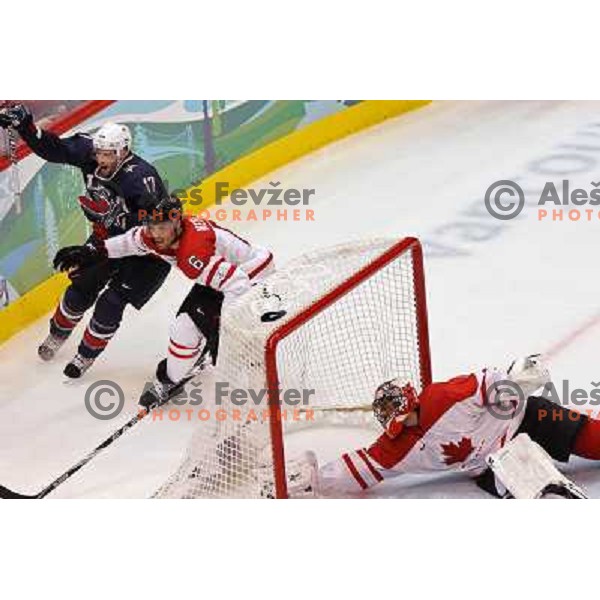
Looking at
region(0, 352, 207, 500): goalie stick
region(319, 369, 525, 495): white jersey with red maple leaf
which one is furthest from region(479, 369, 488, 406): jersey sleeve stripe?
region(0, 352, 207, 500): goalie stick

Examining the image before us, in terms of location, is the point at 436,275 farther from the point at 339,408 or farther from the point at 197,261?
the point at 197,261

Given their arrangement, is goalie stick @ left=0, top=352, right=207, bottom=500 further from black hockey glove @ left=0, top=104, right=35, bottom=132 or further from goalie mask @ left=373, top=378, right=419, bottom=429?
black hockey glove @ left=0, top=104, right=35, bottom=132

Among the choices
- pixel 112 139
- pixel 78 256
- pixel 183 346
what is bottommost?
pixel 183 346

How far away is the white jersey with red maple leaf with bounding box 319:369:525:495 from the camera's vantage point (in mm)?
4344

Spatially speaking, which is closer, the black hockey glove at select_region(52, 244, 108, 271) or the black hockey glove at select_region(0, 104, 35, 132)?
the black hockey glove at select_region(52, 244, 108, 271)

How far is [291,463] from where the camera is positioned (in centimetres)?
447

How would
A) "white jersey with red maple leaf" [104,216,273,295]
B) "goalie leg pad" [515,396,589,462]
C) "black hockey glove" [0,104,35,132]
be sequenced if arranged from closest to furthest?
"goalie leg pad" [515,396,589,462] → "white jersey with red maple leaf" [104,216,273,295] → "black hockey glove" [0,104,35,132]

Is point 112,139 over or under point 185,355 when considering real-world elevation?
over

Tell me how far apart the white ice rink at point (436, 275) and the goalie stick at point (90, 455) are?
2 centimetres

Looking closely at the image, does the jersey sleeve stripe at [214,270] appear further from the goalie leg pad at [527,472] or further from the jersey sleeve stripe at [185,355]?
the goalie leg pad at [527,472]

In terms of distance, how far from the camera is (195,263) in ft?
15.5

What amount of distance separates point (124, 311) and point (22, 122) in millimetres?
632

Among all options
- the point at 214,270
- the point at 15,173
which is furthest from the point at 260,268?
the point at 15,173

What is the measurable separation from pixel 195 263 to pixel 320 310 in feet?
1.87
